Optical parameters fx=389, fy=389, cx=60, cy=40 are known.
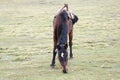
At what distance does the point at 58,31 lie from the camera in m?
11.9

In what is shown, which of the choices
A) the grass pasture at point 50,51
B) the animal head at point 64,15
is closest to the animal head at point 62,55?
the grass pasture at point 50,51

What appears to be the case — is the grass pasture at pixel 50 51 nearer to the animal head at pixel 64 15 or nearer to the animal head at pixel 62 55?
the animal head at pixel 62 55

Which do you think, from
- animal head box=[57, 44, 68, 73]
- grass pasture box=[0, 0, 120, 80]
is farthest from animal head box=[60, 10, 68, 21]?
grass pasture box=[0, 0, 120, 80]

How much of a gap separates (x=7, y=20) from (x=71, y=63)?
1619cm

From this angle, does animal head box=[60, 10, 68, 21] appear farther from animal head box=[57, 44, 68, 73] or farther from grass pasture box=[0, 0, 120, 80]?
grass pasture box=[0, 0, 120, 80]

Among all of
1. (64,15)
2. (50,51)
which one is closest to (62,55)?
(64,15)

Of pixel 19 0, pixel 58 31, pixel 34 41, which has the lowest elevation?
pixel 19 0

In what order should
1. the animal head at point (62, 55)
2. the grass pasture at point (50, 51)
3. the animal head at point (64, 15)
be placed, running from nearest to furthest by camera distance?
the animal head at point (62, 55)
the grass pasture at point (50, 51)
the animal head at point (64, 15)

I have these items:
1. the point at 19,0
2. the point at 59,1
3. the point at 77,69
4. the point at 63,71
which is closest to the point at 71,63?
the point at 77,69

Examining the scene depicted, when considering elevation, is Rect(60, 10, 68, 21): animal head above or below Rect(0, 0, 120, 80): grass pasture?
above

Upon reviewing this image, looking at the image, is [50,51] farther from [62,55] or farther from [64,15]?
[62,55]

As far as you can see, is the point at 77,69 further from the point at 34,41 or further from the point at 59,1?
the point at 59,1

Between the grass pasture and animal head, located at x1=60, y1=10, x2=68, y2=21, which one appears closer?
the grass pasture

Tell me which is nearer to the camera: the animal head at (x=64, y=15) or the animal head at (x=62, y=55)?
the animal head at (x=62, y=55)
